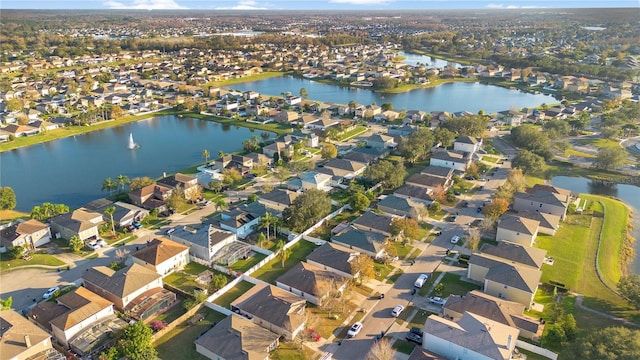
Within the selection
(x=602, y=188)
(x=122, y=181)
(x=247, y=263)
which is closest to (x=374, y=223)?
(x=247, y=263)

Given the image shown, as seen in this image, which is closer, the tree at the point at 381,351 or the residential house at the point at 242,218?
the tree at the point at 381,351

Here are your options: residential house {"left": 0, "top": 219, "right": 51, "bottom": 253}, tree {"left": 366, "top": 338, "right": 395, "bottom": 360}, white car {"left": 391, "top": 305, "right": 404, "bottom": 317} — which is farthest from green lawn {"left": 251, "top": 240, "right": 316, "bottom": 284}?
residential house {"left": 0, "top": 219, "right": 51, "bottom": 253}

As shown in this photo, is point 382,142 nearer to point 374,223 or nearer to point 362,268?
point 374,223

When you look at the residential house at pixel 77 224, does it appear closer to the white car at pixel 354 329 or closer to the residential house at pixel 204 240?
the residential house at pixel 204 240

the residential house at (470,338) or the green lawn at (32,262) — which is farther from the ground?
the residential house at (470,338)

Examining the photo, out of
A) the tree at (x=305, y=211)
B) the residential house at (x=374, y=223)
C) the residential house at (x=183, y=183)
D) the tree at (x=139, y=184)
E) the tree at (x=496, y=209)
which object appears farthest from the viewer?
the tree at (x=139, y=184)

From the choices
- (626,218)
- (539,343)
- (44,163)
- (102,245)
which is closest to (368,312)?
(539,343)

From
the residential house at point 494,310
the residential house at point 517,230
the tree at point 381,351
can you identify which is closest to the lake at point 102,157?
the tree at point 381,351
